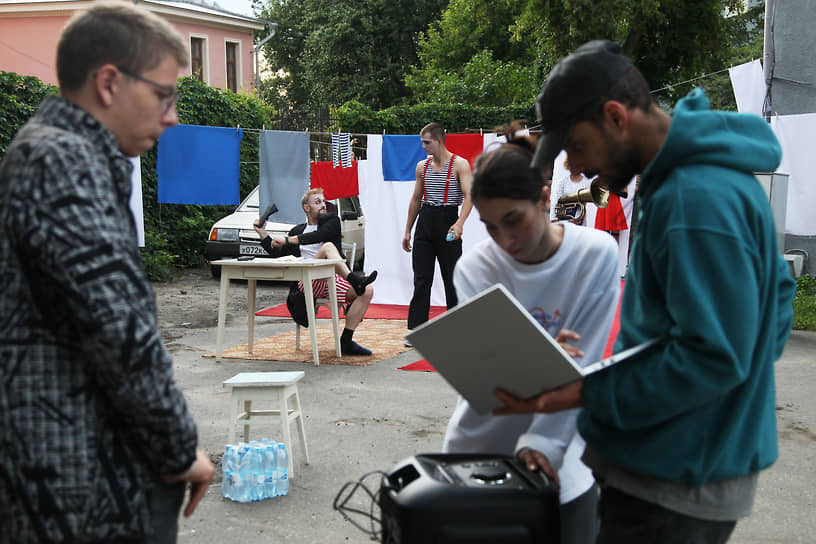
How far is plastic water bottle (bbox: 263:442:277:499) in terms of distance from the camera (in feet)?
13.3

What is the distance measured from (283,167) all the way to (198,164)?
4.18 ft

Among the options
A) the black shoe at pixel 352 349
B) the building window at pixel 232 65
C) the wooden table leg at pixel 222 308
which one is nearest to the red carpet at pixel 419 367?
the black shoe at pixel 352 349

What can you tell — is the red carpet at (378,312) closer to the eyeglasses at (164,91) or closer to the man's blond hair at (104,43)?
the eyeglasses at (164,91)

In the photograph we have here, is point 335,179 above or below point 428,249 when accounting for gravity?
above

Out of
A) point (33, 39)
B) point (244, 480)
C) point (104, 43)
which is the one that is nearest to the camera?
point (104, 43)

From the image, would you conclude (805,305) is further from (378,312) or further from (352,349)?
(352,349)

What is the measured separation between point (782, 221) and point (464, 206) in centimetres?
380

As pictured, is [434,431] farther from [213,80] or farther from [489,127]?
[213,80]

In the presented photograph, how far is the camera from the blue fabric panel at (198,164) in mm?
10250

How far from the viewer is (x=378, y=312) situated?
1079cm

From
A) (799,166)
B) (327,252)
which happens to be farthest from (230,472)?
(799,166)

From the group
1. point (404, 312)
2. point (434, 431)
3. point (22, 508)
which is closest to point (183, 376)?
point (434, 431)

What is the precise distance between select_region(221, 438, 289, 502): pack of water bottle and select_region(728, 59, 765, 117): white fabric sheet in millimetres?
9286

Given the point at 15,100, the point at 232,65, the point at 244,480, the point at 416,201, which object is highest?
the point at 232,65
